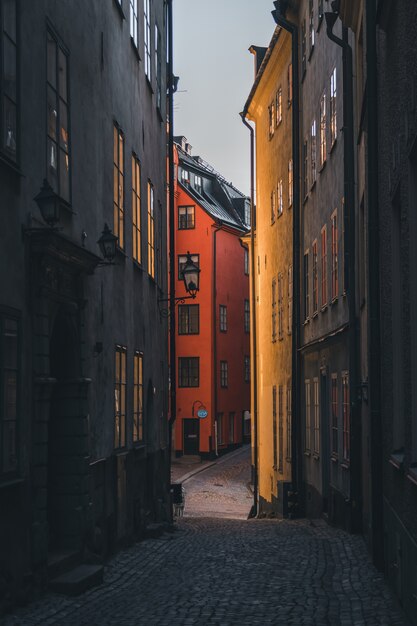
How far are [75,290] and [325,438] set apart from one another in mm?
10319

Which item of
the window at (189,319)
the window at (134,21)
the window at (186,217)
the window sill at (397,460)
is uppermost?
the window at (186,217)

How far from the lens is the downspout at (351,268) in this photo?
17.2 m

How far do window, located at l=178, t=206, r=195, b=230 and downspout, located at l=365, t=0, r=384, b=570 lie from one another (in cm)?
4236

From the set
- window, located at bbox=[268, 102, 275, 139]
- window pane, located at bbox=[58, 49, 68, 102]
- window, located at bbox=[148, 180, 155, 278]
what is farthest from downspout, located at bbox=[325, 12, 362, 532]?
window, located at bbox=[268, 102, 275, 139]

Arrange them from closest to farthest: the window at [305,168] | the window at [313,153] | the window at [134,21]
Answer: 1. the window at [134,21]
2. the window at [313,153]
3. the window at [305,168]

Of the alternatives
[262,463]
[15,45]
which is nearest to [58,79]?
[15,45]

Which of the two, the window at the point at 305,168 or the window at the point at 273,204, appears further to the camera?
the window at the point at 273,204

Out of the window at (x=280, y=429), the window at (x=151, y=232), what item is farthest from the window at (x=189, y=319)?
the window at (x=151, y=232)

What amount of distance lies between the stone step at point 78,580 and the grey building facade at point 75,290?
30 centimetres

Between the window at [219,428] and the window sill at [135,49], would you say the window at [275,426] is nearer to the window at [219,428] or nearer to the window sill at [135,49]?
the window sill at [135,49]

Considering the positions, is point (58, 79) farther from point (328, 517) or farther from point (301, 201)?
point (301, 201)

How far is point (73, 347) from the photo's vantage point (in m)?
13.5

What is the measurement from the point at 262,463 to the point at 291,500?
8.46 metres

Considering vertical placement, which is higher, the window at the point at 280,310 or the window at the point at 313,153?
the window at the point at 313,153
